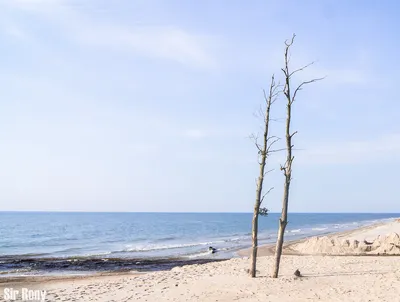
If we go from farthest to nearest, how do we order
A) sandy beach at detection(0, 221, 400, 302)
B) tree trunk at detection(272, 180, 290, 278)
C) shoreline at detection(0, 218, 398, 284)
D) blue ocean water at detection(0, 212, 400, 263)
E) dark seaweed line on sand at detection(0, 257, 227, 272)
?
blue ocean water at detection(0, 212, 400, 263)
dark seaweed line on sand at detection(0, 257, 227, 272)
shoreline at detection(0, 218, 398, 284)
tree trunk at detection(272, 180, 290, 278)
sandy beach at detection(0, 221, 400, 302)

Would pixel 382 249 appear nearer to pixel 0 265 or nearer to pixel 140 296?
pixel 140 296

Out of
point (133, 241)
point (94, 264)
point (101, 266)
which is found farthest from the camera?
point (133, 241)

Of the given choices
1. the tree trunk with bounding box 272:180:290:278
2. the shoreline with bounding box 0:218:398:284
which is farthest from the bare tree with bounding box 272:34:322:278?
the shoreline with bounding box 0:218:398:284

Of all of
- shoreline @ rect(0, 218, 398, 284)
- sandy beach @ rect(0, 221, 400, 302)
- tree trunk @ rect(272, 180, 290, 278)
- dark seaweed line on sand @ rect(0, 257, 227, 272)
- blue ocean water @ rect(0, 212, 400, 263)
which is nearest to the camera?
sandy beach @ rect(0, 221, 400, 302)

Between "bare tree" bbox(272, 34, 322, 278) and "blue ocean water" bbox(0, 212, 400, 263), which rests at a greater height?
"bare tree" bbox(272, 34, 322, 278)

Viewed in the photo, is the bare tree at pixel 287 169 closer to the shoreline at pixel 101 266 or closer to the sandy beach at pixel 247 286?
the sandy beach at pixel 247 286

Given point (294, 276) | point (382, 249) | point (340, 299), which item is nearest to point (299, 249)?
point (382, 249)

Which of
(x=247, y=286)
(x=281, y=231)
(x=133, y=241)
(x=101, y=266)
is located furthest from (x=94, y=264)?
(x=133, y=241)

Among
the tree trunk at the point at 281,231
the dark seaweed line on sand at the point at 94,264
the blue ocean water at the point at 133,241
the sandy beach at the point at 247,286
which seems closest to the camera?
the sandy beach at the point at 247,286

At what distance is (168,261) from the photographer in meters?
28.6

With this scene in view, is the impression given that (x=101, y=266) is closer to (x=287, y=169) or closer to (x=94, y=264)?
(x=94, y=264)

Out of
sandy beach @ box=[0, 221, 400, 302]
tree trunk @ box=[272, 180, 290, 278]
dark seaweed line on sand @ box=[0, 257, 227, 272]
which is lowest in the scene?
dark seaweed line on sand @ box=[0, 257, 227, 272]

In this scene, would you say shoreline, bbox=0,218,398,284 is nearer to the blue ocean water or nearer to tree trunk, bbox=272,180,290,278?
the blue ocean water

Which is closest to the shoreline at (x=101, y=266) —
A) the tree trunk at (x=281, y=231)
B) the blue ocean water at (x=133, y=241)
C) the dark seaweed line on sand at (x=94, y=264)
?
the dark seaweed line on sand at (x=94, y=264)
